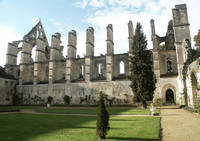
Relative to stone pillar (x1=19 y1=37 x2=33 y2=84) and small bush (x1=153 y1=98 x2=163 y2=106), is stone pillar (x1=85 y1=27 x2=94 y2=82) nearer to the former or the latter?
small bush (x1=153 y1=98 x2=163 y2=106)

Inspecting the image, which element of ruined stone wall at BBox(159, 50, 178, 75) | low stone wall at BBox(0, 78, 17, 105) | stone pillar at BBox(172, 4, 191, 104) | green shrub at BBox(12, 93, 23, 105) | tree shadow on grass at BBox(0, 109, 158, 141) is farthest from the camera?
green shrub at BBox(12, 93, 23, 105)

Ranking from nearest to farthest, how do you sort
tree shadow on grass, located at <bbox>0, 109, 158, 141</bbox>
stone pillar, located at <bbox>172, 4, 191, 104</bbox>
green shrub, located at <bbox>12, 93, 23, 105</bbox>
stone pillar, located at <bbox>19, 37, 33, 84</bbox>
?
tree shadow on grass, located at <bbox>0, 109, 158, 141</bbox>, stone pillar, located at <bbox>172, 4, 191, 104</bbox>, green shrub, located at <bbox>12, 93, 23, 105</bbox>, stone pillar, located at <bbox>19, 37, 33, 84</bbox>

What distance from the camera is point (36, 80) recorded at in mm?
35125

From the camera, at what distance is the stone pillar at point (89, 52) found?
3120 cm

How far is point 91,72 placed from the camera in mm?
31875

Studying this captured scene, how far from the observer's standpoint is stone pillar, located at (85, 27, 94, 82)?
31203 millimetres

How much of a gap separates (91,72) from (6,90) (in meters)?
20.0

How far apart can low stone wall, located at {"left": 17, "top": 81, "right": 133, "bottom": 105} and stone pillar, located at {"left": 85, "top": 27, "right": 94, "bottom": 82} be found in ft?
5.96

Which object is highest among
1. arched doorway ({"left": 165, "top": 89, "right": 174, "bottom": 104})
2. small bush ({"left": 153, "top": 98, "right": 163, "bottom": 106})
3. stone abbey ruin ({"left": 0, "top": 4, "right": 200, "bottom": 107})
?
stone abbey ruin ({"left": 0, "top": 4, "right": 200, "bottom": 107})

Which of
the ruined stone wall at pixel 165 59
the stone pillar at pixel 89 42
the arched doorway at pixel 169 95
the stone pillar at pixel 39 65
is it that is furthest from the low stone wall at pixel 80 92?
the ruined stone wall at pixel 165 59

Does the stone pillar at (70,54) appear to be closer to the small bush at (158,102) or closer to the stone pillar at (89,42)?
Answer: the stone pillar at (89,42)

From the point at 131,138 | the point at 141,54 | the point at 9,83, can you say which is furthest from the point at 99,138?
the point at 9,83

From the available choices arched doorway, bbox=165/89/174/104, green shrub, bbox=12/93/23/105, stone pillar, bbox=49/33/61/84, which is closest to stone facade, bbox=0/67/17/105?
green shrub, bbox=12/93/23/105

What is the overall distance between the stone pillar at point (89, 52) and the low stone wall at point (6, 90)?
62.1 feet
